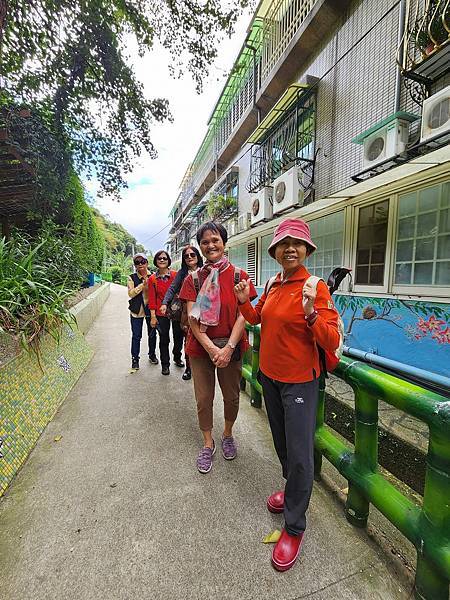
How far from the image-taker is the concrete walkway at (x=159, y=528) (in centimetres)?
126

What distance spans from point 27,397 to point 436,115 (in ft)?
17.9

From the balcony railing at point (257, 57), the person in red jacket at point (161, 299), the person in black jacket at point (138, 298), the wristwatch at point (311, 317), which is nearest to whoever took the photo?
the wristwatch at point (311, 317)

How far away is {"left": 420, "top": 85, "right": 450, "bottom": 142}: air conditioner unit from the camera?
3.11m

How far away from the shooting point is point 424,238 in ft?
12.0

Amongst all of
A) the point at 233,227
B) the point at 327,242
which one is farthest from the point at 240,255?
the point at 327,242

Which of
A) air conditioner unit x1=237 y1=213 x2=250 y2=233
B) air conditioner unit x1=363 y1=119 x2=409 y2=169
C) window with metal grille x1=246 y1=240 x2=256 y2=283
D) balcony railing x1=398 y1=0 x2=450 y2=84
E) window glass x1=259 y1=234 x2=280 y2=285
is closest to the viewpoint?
balcony railing x1=398 y1=0 x2=450 y2=84

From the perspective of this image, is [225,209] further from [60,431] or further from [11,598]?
[11,598]

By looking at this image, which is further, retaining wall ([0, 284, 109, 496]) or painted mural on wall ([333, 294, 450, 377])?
painted mural on wall ([333, 294, 450, 377])

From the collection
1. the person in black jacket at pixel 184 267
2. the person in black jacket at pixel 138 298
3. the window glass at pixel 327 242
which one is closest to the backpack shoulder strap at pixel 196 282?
the person in black jacket at pixel 184 267

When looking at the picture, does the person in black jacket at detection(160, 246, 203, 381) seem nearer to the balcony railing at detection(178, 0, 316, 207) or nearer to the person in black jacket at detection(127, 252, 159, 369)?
the person in black jacket at detection(127, 252, 159, 369)

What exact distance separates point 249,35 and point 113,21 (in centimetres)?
520

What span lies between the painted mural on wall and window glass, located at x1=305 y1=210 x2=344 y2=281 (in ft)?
2.83

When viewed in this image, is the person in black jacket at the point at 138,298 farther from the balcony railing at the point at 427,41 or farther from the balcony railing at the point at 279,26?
the balcony railing at the point at 279,26

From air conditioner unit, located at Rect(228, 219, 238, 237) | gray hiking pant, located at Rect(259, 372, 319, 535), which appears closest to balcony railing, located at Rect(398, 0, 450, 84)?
gray hiking pant, located at Rect(259, 372, 319, 535)
